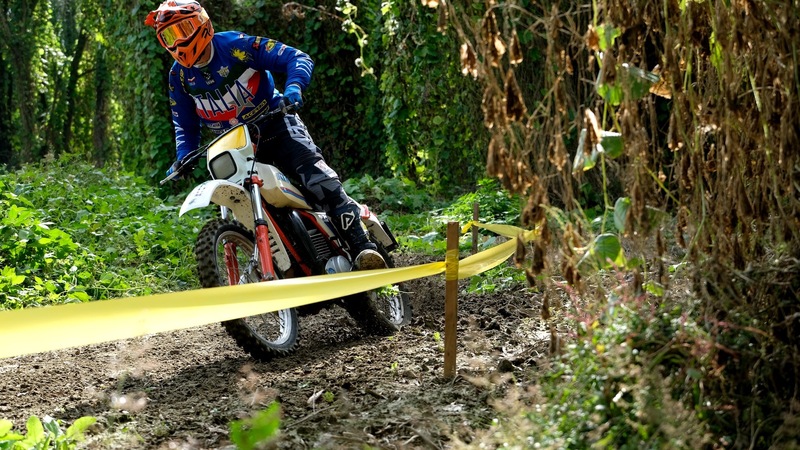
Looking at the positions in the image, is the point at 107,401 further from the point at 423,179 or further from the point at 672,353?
the point at 423,179

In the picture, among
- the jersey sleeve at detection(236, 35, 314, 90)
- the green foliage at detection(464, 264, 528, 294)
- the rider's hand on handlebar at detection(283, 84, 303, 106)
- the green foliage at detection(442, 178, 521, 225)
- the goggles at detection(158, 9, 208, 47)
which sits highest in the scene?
the goggles at detection(158, 9, 208, 47)

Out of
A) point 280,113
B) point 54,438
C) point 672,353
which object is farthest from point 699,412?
point 280,113

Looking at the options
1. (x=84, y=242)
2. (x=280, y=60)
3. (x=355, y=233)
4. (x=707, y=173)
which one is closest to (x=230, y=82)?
(x=280, y=60)

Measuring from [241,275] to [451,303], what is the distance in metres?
1.35

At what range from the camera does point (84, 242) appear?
349 inches

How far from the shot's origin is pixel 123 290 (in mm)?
7617

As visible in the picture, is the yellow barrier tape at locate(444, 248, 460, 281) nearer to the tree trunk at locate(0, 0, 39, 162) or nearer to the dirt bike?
the dirt bike

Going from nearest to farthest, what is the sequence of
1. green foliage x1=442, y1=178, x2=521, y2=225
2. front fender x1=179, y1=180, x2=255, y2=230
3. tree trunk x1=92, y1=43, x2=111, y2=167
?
front fender x1=179, y1=180, x2=255, y2=230, green foliage x1=442, y1=178, x2=521, y2=225, tree trunk x1=92, y1=43, x2=111, y2=167

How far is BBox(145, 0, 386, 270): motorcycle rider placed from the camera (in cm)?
575

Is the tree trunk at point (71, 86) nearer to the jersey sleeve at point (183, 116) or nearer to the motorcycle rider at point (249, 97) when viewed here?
the jersey sleeve at point (183, 116)

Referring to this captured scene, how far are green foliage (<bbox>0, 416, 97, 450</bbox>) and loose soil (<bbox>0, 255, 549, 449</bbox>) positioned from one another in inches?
2.4

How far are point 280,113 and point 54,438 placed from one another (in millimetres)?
2430

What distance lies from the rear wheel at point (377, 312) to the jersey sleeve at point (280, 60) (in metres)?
1.17

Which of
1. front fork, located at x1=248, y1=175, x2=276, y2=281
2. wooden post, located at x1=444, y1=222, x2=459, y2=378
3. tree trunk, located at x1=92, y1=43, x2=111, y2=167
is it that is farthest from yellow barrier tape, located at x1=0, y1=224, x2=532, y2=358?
tree trunk, located at x1=92, y1=43, x2=111, y2=167
